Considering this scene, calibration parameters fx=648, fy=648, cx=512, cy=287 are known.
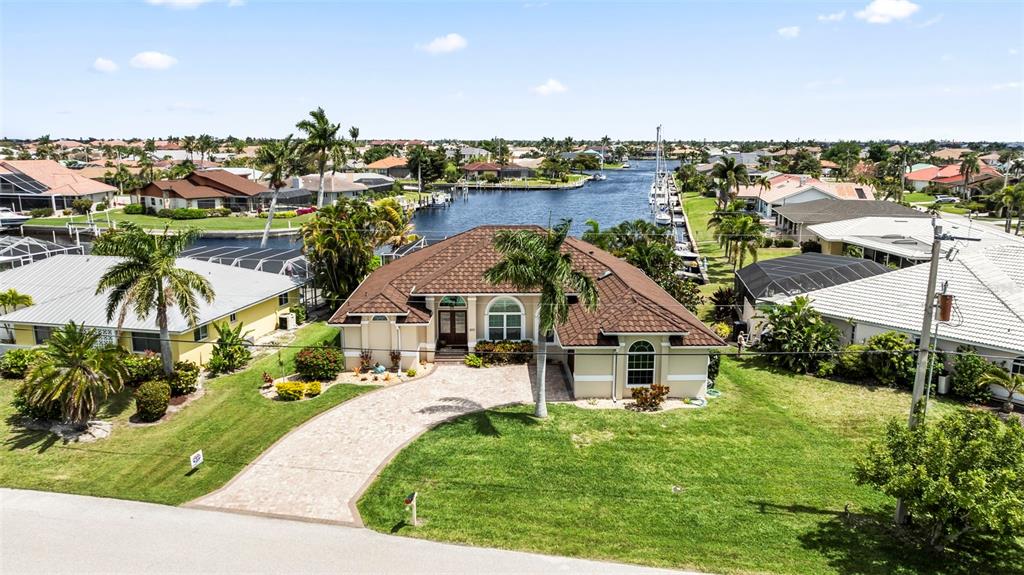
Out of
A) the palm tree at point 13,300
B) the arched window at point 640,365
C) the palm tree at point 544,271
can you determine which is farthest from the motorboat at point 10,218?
the arched window at point 640,365

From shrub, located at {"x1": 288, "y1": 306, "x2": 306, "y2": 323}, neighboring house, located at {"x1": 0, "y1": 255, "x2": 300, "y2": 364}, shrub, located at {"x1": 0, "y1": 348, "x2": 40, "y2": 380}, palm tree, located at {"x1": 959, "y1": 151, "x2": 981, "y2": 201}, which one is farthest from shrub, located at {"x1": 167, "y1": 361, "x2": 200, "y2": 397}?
palm tree, located at {"x1": 959, "y1": 151, "x2": 981, "y2": 201}

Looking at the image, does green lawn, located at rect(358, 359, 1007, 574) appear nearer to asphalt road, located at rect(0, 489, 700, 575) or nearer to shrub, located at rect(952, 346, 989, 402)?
asphalt road, located at rect(0, 489, 700, 575)

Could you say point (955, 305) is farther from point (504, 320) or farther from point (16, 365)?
point (16, 365)

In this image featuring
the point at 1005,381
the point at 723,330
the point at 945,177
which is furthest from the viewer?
the point at 945,177

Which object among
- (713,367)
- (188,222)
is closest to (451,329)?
(713,367)

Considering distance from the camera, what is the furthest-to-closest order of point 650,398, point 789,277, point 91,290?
point 789,277 < point 91,290 < point 650,398
